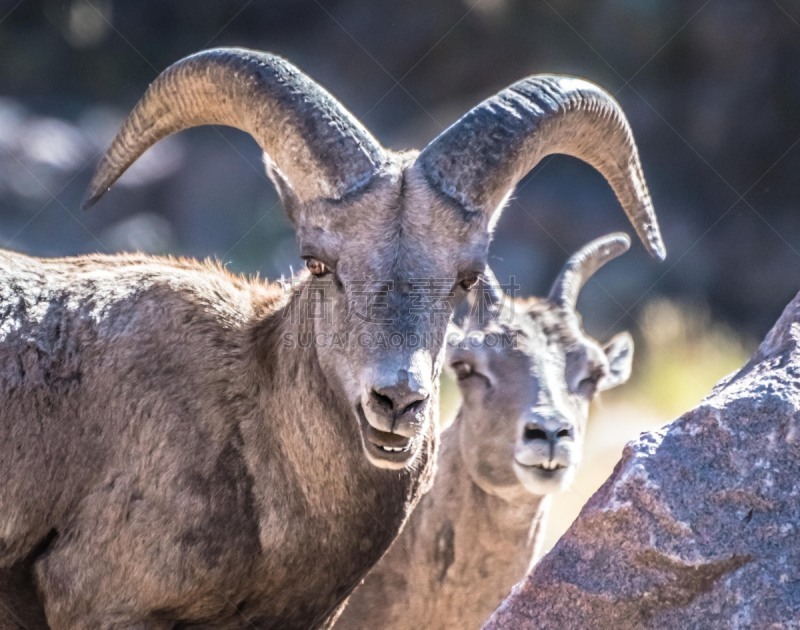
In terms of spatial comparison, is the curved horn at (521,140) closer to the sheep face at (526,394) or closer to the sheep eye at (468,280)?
the sheep eye at (468,280)

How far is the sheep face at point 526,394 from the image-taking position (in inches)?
253

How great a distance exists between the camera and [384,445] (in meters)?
4.70

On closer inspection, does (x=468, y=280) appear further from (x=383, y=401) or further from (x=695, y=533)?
(x=695, y=533)

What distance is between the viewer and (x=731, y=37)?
59.5ft

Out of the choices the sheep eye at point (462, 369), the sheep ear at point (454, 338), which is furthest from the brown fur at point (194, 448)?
the sheep ear at point (454, 338)

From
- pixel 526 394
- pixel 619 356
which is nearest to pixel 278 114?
pixel 526 394

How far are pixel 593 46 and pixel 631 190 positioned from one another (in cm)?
1264

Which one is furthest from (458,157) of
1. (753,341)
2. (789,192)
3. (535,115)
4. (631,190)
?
(789,192)

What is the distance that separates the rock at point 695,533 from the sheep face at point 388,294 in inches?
30.6

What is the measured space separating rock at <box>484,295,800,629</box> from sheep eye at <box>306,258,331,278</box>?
1489mm

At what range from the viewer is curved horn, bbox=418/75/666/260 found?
5254mm

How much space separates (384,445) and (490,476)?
1.93 meters

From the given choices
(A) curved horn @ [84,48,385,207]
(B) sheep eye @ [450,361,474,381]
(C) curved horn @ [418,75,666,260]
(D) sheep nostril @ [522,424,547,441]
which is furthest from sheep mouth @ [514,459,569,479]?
(A) curved horn @ [84,48,385,207]

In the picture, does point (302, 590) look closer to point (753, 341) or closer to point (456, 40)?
point (753, 341)
